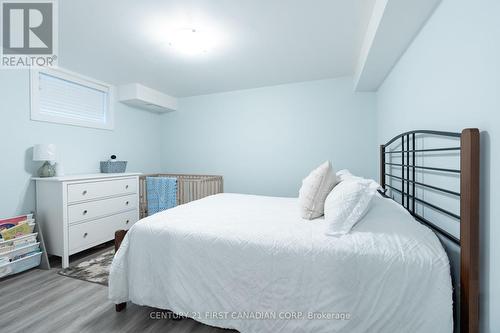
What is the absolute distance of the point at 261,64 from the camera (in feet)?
8.92

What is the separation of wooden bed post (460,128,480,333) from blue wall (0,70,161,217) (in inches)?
146

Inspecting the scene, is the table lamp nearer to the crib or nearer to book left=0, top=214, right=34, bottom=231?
book left=0, top=214, right=34, bottom=231

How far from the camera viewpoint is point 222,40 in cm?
216

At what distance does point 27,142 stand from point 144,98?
60.2 inches

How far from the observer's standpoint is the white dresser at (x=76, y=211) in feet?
7.59

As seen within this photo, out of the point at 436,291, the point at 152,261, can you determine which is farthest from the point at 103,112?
the point at 436,291

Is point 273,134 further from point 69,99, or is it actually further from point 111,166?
point 69,99

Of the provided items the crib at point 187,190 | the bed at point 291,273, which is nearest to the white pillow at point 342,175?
the bed at point 291,273

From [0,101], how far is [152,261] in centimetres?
241

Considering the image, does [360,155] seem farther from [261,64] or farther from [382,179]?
[261,64]

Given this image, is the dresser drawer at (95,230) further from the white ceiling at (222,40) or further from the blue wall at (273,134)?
the white ceiling at (222,40)

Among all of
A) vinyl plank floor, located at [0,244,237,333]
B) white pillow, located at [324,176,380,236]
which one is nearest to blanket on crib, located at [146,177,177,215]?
vinyl plank floor, located at [0,244,237,333]

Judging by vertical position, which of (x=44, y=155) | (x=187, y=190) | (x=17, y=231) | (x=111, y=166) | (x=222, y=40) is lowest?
(x=17, y=231)

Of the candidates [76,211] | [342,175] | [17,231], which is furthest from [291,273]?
[17,231]
